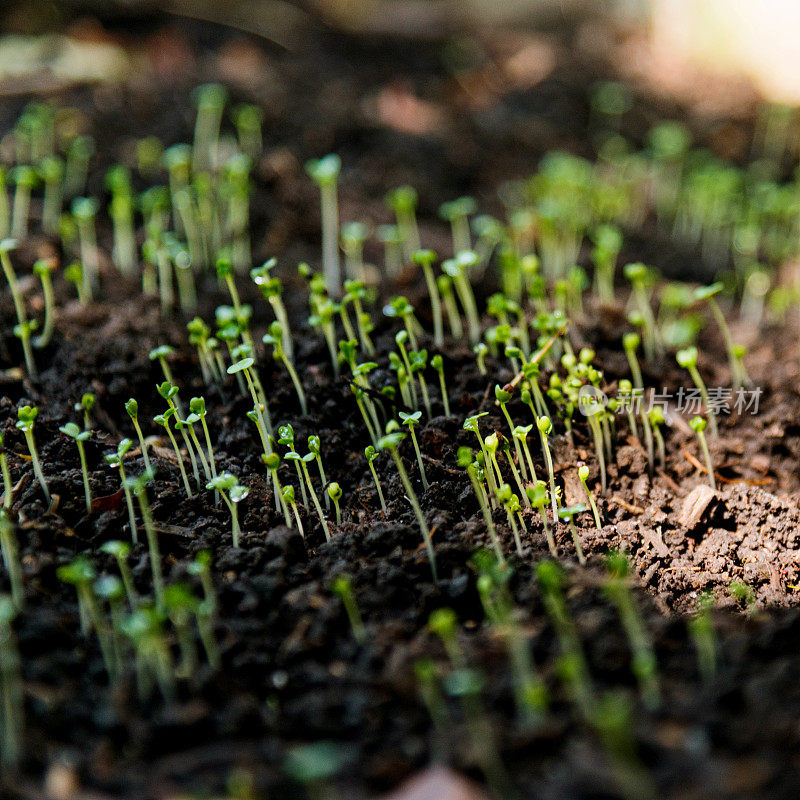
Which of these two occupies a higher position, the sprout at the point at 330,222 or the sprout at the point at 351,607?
the sprout at the point at 330,222

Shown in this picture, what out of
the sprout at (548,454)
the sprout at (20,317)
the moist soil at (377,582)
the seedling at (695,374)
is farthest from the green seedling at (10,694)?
the seedling at (695,374)

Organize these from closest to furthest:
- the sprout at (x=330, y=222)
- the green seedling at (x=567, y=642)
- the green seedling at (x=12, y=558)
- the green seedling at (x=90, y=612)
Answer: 1. the green seedling at (x=567, y=642)
2. the green seedling at (x=90, y=612)
3. the green seedling at (x=12, y=558)
4. the sprout at (x=330, y=222)

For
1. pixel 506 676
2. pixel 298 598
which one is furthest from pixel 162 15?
pixel 506 676

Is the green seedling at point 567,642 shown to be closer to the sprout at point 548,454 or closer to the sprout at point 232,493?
the sprout at point 548,454

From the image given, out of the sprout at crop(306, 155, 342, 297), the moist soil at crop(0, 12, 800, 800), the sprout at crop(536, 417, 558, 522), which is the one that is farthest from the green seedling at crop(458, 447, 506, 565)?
the sprout at crop(306, 155, 342, 297)

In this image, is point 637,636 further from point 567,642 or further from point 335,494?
point 335,494

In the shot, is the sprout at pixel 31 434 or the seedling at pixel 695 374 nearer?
the sprout at pixel 31 434
